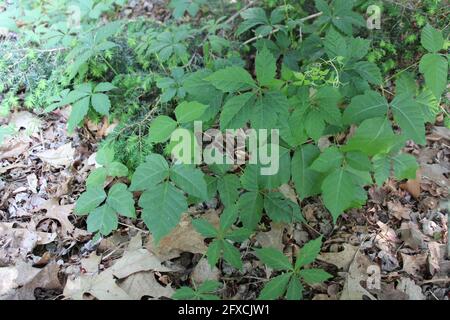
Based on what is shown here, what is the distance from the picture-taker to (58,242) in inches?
86.2

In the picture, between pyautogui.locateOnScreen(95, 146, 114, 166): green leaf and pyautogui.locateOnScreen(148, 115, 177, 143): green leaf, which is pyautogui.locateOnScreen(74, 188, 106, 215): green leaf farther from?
pyautogui.locateOnScreen(148, 115, 177, 143): green leaf

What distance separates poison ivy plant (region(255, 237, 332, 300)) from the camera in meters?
1.74

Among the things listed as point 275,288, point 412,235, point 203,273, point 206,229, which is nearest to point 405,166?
point 412,235

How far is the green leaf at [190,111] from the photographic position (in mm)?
1943

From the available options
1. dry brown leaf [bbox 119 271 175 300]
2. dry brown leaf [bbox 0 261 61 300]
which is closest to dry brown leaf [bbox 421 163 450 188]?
dry brown leaf [bbox 119 271 175 300]

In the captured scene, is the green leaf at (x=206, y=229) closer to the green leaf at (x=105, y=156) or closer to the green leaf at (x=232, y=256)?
the green leaf at (x=232, y=256)

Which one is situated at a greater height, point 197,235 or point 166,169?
point 166,169

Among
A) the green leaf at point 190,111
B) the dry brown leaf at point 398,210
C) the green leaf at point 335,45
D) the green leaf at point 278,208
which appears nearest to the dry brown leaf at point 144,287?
the green leaf at point 278,208

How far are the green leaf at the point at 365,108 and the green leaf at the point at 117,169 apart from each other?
1167 millimetres

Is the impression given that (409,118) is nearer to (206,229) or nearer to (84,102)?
(206,229)
